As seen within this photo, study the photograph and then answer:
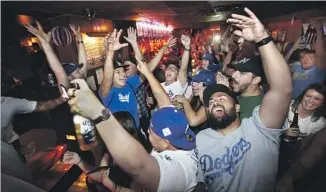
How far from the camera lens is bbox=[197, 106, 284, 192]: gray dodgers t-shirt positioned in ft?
4.46

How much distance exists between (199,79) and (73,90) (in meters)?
1.99

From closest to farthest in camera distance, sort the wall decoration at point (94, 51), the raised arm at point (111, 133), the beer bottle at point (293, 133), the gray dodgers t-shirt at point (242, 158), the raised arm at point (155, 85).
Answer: the raised arm at point (111, 133)
the gray dodgers t-shirt at point (242, 158)
the raised arm at point (155, 85)
the beer bottle at point (293, 133)
the wall decoration at point (94, 51)

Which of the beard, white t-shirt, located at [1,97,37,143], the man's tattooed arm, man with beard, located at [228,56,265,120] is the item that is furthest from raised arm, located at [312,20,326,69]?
white t-shirt, located at [1,97,37,143]

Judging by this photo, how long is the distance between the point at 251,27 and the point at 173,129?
69 cm

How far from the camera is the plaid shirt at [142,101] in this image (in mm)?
3141

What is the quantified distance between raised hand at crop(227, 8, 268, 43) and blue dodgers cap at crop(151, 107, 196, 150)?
1.91ft

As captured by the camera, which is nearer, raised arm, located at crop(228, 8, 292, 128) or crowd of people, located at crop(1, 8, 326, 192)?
crowd of people, located at crop(1, 8, 326, 192)

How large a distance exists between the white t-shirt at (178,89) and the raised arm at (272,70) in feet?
5.87

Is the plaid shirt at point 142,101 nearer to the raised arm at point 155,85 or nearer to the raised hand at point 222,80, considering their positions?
the raised hand at point 222,80

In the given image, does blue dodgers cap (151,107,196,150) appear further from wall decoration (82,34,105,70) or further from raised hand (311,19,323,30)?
wall decoration (82,34,105,70)

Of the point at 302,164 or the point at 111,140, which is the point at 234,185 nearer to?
the point at 302,164

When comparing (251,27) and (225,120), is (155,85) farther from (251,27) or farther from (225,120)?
(251,27)

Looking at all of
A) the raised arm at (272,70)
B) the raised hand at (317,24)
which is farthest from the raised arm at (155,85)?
the raised hand at (317,24)

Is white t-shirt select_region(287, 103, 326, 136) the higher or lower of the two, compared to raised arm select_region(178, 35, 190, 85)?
lower
